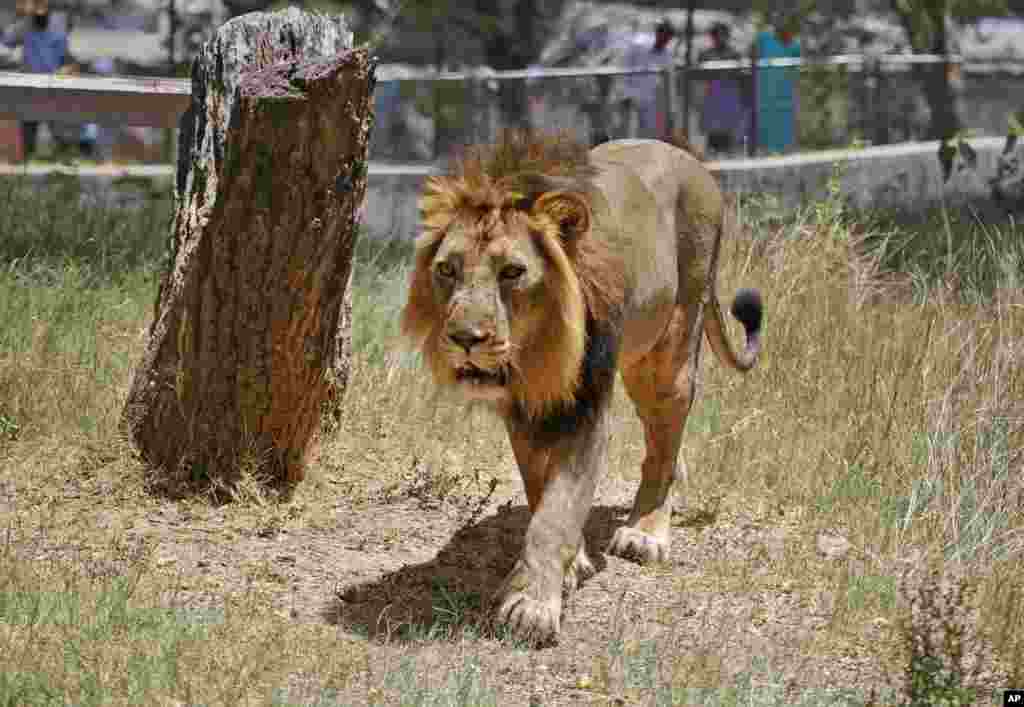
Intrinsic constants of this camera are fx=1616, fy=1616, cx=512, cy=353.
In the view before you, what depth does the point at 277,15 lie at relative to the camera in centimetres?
609

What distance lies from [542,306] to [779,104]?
917 centimetres

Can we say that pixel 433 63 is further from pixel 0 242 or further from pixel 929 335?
pixel 929 335

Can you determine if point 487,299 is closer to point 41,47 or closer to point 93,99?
point 93,99

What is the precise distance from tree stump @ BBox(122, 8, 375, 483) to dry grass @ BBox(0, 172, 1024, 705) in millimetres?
181

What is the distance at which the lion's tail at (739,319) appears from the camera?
21.2ft

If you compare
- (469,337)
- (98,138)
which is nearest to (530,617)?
(469,337)

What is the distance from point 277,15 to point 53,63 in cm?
683

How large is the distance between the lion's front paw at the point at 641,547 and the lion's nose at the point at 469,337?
1.50 meters

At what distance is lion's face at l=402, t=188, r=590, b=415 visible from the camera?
4.63m

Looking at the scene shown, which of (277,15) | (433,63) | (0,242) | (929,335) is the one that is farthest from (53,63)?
(929,335)

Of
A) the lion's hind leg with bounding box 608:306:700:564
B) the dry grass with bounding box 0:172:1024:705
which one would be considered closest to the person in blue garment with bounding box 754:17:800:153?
the dry grass with bounding box 0:172:1024:705

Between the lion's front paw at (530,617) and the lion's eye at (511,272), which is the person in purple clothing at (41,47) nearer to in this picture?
the lion's eye at (511,272)

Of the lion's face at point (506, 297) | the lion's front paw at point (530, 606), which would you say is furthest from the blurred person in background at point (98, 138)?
the lion's front paw at point (530, 606)

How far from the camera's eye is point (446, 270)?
476 centimetres
